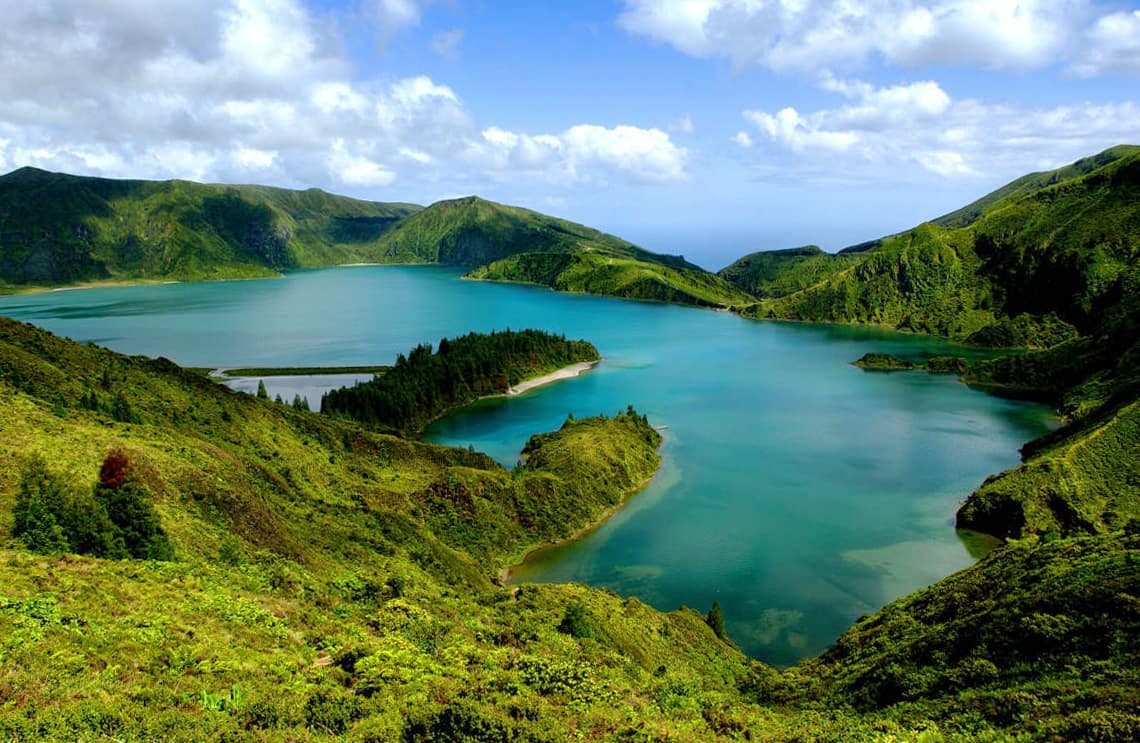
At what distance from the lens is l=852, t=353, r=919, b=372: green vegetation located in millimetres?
155000

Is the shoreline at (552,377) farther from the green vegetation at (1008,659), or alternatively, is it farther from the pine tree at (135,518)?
the pine tree at (135,518)

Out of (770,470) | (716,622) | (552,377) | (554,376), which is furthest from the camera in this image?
(554,376)

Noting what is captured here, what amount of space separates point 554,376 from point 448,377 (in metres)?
29.4

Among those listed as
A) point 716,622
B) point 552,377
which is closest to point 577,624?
point 716,622

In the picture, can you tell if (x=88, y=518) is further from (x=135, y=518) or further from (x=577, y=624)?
(x=577, y=624)

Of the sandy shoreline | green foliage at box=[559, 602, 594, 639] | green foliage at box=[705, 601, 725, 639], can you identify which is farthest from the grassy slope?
the sandy shoreline

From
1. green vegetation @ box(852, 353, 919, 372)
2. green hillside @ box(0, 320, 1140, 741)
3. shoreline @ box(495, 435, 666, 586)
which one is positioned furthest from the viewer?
green vegetation @ box(852, 353, 919, 372)

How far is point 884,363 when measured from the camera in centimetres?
15662

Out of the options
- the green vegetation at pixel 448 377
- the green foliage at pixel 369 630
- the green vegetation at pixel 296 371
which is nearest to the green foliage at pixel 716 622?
the green foliage at pixel 369 630

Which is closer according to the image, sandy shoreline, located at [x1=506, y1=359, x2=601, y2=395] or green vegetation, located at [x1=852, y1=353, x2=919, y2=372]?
sandy shoreline, located at [x1=506, y1=359, x2=601, y2=395]

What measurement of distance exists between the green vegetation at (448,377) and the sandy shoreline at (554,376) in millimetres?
1294

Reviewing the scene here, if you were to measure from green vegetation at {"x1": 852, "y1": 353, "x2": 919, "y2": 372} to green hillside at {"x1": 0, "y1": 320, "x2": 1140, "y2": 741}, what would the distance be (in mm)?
119660

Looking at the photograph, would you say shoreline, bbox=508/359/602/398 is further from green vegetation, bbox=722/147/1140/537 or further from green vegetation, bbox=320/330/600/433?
green vegetation, bbox=722/147/1140/537

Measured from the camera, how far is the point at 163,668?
→ 19172 mm
